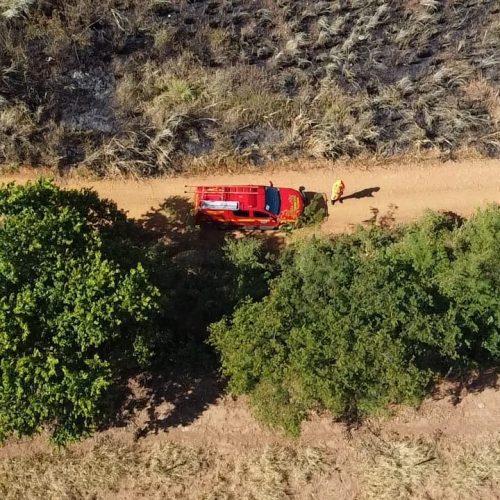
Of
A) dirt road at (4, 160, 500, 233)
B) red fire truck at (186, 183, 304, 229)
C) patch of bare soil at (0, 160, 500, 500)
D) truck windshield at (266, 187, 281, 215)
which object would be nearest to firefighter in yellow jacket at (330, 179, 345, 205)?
dirt road at (4, 160, 500, 233)

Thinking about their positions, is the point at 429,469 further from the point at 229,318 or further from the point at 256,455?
the point at 229,318

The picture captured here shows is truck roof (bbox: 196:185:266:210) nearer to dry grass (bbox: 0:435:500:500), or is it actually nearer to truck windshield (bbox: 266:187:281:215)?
truck windshield (bbox: 266:187:281:215)

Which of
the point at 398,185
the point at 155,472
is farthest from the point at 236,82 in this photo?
the point at 155,472

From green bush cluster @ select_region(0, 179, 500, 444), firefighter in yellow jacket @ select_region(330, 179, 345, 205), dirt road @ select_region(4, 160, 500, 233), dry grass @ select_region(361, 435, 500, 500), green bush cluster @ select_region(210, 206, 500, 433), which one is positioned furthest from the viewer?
dirt road @ select_region(4, 160, 500, 233)

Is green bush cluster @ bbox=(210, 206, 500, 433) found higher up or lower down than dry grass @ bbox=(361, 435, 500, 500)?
higher up

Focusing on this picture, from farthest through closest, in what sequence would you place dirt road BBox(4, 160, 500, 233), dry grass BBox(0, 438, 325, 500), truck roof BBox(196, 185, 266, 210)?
dirt road BBox(4, 160, 500, 233)
truck roof BBox(196, 185, 266, 210)
dry grass BBox(0, 438, 325, 500)
